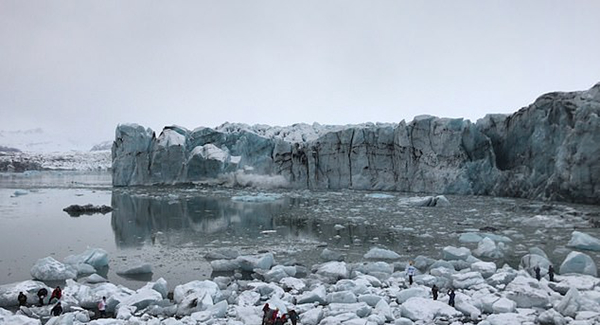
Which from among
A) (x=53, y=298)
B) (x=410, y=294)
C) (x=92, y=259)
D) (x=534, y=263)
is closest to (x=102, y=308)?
(x=53, y=298)

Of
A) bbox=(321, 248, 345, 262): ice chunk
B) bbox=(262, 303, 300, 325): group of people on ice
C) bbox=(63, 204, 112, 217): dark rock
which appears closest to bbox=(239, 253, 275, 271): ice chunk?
bbox=(321, 248, 345, 262): ice chunk

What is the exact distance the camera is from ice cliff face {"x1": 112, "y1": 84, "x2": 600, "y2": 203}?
21.6 m

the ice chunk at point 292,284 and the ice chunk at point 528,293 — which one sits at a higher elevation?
the ice chunk at point 528,293

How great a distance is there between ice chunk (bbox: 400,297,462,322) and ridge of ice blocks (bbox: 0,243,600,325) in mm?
15

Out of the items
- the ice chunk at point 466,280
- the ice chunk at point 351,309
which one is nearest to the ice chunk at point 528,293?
the ice chunk at point 466,280

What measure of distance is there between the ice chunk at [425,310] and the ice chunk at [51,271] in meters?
6.81

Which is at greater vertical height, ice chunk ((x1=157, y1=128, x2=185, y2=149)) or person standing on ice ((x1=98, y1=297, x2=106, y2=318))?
ice chunk ((x1=157, y1=128, x2=185, y2=149))

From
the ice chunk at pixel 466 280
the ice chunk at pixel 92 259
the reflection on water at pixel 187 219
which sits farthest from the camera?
the reflection on water at pixel 187 219

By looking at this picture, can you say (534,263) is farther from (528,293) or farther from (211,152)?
(211,152)

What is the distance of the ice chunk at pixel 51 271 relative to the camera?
8.73 meters

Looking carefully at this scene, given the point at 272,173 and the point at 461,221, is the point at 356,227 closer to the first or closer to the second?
the point at 461,221

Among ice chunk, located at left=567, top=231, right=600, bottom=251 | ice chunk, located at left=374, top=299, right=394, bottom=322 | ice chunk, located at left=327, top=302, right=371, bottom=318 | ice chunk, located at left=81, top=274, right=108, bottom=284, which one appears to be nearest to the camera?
ice chunk, located at left=374, top=299, right=394, bottom=322

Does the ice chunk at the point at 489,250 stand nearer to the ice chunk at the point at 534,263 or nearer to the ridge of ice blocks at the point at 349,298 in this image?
the ice chunk at the point at 534,263

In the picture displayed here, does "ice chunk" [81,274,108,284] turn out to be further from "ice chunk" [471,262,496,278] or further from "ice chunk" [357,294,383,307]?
"ice chunk" [471,262,496,278]
